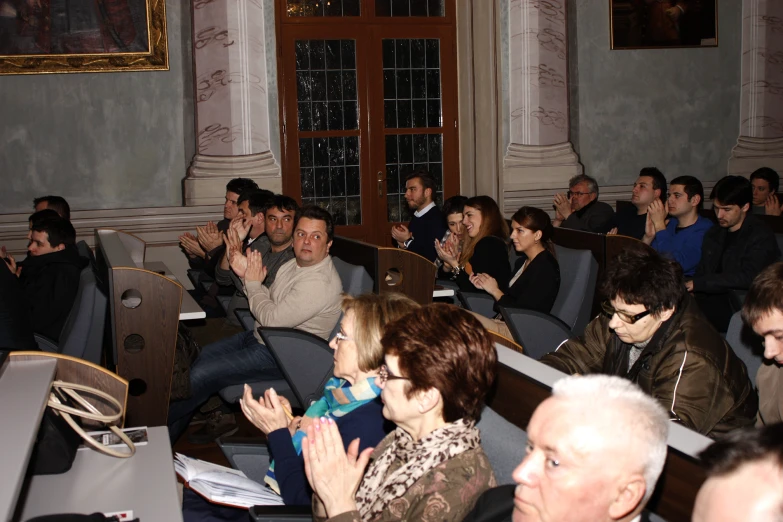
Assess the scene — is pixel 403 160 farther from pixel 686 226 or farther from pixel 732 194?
pixel 732 194

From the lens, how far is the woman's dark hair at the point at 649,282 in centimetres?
247

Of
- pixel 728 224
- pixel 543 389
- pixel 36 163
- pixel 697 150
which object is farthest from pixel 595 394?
pixel 697 150

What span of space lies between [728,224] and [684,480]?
370 centimetres

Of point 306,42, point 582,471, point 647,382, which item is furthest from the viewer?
point 306,42

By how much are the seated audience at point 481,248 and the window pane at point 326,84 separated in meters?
3.10

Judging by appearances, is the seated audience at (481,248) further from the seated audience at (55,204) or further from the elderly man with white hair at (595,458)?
the elderly man with white hair at (595,458)

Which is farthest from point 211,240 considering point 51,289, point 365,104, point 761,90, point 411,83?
point 761,90

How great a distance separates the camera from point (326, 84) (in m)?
7.92

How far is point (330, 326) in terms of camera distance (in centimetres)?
397

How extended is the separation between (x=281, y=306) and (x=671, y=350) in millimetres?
1984

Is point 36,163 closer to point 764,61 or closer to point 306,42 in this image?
point 306,42

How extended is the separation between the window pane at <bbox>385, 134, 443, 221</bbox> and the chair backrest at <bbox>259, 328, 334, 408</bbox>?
4605 millimetres

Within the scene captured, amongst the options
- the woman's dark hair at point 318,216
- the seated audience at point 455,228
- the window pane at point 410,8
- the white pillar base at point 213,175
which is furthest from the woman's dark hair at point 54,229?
the window pane at point 410,8

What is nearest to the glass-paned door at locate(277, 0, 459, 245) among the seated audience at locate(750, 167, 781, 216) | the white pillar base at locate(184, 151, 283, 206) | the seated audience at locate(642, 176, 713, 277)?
the white pillar base at locate(184, 151, 283, 206)
